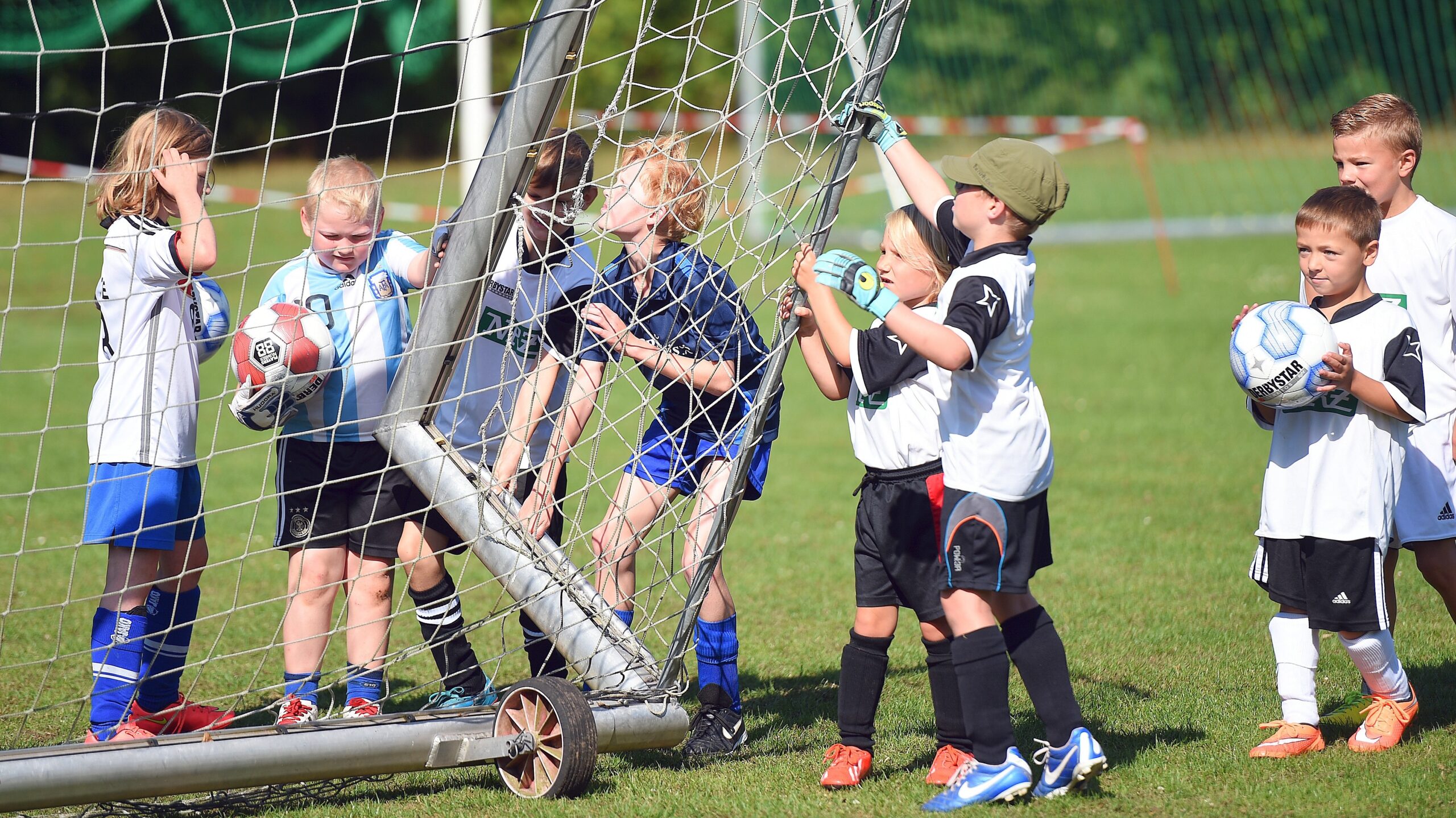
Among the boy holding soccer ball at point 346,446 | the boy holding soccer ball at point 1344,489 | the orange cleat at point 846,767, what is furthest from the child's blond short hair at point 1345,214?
the boy holding soccer ball at point 346,446

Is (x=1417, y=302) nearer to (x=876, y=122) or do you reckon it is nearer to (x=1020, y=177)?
(x=1020, y=177)

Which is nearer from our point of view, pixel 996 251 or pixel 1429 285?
pixel 996 251

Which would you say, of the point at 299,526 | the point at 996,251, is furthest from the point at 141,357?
the point at 996,251

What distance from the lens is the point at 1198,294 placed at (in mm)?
15812

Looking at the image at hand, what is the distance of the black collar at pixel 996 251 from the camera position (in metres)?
3.47

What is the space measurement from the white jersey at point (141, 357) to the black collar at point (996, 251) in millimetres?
2269

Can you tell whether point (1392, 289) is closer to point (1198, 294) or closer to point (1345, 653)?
point (1345, 653)

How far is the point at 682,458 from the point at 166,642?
1.78m

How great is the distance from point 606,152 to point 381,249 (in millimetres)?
884

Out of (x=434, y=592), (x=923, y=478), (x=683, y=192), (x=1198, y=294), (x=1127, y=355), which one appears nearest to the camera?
(x=923, y=478)

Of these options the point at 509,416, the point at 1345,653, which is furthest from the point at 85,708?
the point at 1345,653

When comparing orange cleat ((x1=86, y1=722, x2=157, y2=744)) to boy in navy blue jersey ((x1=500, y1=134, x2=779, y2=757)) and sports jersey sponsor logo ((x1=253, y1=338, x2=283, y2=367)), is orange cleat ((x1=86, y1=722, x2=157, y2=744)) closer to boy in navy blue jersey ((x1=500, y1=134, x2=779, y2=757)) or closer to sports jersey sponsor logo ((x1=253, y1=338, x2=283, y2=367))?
sports jersey sponsor logo ((x1=253, y1=338, x2=283, y2=367))

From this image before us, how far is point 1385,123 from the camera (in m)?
4.23

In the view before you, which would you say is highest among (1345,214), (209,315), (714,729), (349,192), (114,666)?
(349,192)
